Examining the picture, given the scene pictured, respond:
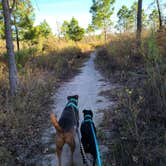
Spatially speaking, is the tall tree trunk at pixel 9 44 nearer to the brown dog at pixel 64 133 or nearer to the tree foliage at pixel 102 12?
the brown dog at pixel 64 133

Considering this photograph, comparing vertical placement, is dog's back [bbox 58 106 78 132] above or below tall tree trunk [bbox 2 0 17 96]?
below

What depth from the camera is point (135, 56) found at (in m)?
7.77

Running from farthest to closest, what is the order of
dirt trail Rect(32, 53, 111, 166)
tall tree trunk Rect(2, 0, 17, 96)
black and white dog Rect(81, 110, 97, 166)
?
tall tree trunk Rect(2, 0, 17, 96), dirt trail Rect(32, 53, 111, 166), black and white dog Rect(81, 110, 97, 166)

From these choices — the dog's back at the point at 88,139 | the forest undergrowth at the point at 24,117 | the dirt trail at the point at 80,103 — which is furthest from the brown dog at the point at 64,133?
the forest undergrowth at the point at 24,117

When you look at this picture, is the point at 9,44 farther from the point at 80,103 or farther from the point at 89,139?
the point at 89,139

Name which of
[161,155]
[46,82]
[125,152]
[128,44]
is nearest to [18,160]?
[125,152]

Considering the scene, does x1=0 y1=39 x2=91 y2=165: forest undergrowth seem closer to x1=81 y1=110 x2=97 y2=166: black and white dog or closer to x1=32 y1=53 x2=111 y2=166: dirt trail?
x1=32 y1=53 x2=111 y2=166: dirt trail

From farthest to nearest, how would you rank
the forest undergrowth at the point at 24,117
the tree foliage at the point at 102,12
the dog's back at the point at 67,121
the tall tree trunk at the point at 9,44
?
the tree foliage at the point at 102,12 < the tall tree trunk at the point at 9,44 < the forest undergrowth at the point at 24,117 < the dog's back at the point at 67,121

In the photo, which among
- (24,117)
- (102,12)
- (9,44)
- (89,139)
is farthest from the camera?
(102,12)

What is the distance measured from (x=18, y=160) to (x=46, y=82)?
4.03m

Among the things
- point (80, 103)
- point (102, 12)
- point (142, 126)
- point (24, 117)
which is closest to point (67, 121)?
point (142, 126)

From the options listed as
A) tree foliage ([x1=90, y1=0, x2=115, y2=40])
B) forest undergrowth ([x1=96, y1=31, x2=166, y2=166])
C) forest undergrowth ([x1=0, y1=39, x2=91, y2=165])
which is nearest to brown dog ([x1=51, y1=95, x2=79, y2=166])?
A: forest undergrowth ([x1=96, y1=31, x2=166, y2=166])

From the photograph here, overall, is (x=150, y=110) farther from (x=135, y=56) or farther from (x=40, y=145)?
(x=135, y=56)

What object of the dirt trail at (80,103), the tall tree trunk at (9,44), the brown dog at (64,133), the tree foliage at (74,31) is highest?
the tree foliage at (74,31)
